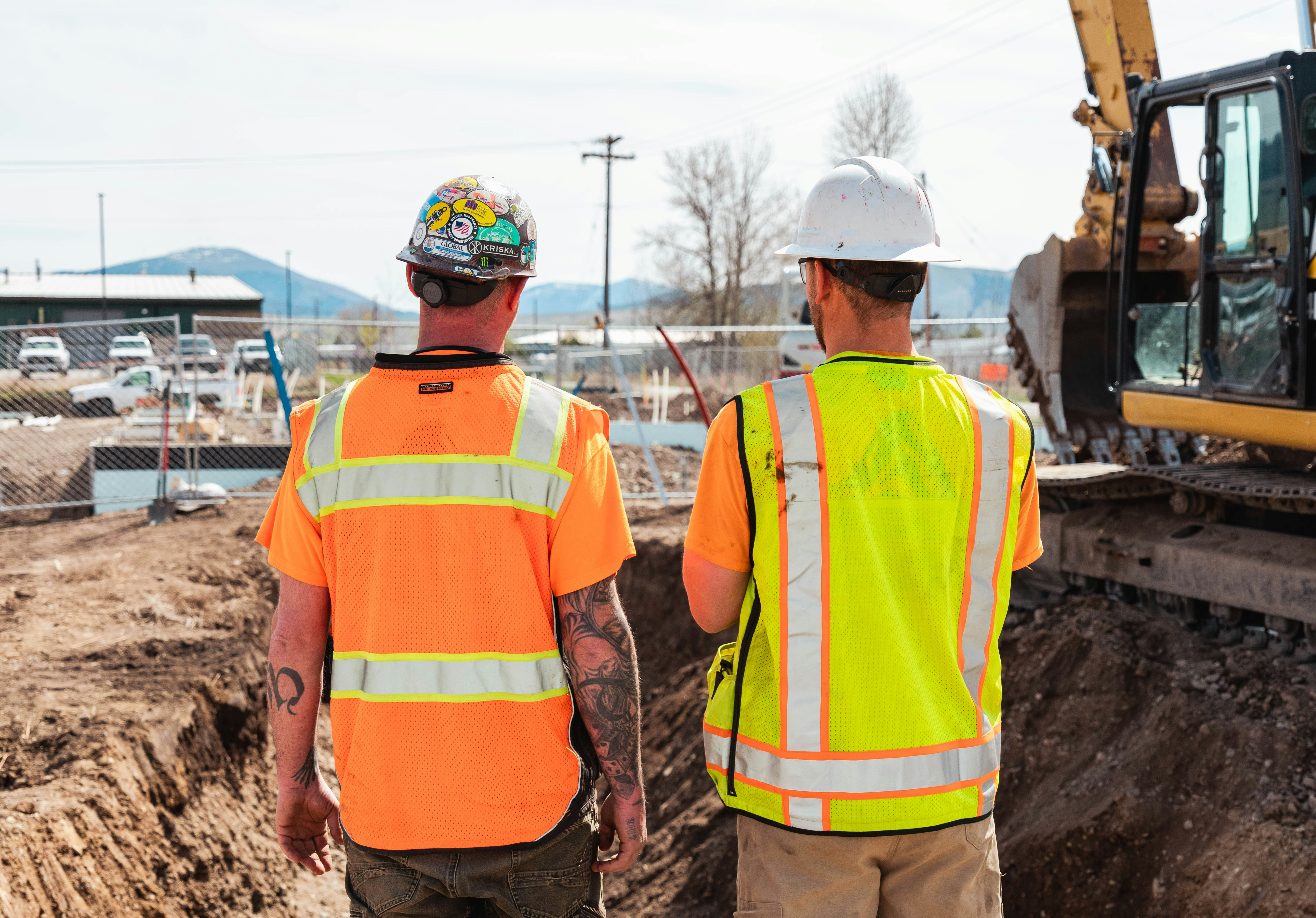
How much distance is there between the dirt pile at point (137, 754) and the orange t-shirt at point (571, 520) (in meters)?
2.74

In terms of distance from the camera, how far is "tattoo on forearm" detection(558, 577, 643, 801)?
2.49 m

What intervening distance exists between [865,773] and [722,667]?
395mm

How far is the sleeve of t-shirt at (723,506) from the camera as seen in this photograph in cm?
234

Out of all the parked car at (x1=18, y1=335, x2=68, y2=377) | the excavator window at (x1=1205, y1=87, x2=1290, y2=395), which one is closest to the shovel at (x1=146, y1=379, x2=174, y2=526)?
the parked car at (x1=18, y1=335, x2=68, y2=377)

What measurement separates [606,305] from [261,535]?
4214 centimetres

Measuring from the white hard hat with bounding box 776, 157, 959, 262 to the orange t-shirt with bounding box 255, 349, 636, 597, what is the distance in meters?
0.63

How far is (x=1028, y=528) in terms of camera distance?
2.64 meters

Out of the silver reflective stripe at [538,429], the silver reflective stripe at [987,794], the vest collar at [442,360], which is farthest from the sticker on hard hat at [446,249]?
the silver reflective stripe at [987,794]

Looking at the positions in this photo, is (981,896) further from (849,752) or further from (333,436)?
(333,436)

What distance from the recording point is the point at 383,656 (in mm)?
2400

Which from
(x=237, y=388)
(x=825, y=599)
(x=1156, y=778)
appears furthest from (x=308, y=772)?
(x=237, y=388)

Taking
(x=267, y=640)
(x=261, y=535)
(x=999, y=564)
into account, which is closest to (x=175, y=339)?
(x=267, y=640)

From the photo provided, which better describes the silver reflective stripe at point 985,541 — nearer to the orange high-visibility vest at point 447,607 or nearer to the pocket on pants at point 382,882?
the orange high-visibility vest at point 447,607

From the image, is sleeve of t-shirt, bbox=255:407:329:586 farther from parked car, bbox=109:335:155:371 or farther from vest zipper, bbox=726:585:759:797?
parked car, bbox=109:335:155:371
